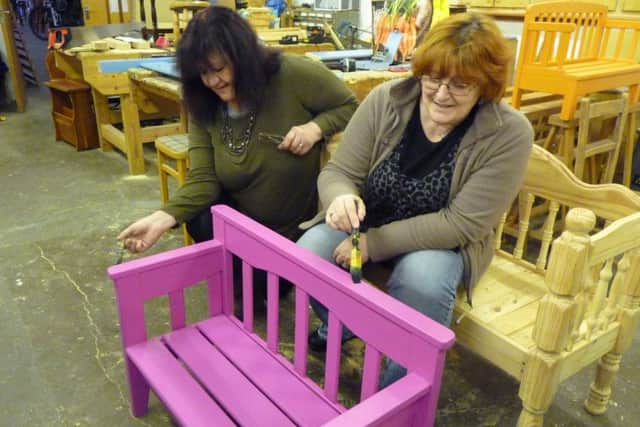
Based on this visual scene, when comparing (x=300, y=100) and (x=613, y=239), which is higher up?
(x=300, y=100)

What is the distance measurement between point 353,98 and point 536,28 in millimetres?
1108

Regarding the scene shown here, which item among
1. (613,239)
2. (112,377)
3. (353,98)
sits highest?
(353,98)

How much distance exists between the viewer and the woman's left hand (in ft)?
4.67

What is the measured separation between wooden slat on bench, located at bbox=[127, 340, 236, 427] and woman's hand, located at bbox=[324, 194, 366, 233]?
1.72 ft

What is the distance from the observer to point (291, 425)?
1.20 meters

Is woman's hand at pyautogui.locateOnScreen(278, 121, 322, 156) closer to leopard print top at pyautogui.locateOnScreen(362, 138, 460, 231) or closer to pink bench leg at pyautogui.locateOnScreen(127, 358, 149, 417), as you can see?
leopard print top at pyautogui.locateOnScreen(362, 138, 460, 231)

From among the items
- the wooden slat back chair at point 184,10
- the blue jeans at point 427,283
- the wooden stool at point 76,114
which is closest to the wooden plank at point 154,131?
the wooden slat back chair at point 184,10

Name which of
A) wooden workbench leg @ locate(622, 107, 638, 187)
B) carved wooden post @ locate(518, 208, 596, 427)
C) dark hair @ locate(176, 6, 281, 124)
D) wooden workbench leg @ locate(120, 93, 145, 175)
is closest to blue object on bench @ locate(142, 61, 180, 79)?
wooden workbench leg @ locate(120, 93, 145, 175)

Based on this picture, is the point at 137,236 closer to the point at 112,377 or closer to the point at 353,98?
the point at 112,377

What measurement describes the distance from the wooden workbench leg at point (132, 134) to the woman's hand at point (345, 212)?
2677mm

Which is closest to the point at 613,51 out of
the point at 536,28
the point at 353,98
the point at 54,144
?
the point at 536,28

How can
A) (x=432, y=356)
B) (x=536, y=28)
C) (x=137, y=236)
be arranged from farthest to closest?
(x=536, y=28) → (x=137, y=236) → (x=432, y=356)

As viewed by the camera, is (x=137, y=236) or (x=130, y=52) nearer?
(x=137, y=236)

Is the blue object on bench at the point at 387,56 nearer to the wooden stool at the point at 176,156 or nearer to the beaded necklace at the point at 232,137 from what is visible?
the wooden stool at the point at 176,156
